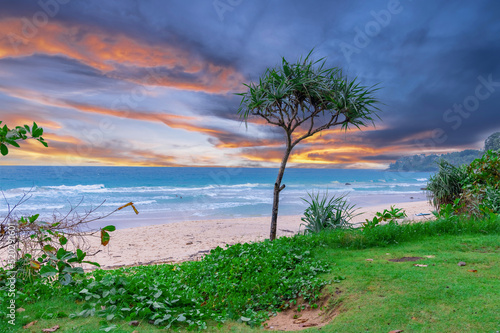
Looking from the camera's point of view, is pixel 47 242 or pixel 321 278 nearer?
pixel 47 242

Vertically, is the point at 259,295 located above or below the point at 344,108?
below

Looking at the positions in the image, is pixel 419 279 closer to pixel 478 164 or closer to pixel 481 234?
pixel 481 234

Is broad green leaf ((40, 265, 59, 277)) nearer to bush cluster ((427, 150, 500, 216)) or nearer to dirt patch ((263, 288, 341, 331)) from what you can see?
dirt patch ((263, 288, 341, 331))

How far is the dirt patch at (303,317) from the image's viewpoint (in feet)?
10.7

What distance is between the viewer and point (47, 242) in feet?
12.3

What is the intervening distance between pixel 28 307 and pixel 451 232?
7.51m

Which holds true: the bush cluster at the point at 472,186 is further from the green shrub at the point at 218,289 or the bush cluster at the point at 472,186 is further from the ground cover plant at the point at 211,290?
the ground cover plant at the point at 211,290

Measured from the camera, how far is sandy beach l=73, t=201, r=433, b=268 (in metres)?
9.66

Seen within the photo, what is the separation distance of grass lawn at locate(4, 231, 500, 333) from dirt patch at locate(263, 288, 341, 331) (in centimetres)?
8

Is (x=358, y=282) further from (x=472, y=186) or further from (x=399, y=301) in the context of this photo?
(x=472, y=186)

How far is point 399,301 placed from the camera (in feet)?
10.3

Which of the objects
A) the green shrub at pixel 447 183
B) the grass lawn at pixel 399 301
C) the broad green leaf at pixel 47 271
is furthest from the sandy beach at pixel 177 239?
the grass lawn at pixel 399 301

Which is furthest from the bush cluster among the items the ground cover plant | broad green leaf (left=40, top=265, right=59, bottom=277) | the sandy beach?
Answer: broad green leaf (left=40, top=265, right=59, bottom=277)

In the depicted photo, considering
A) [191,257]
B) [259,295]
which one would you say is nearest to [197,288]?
[259,295]
